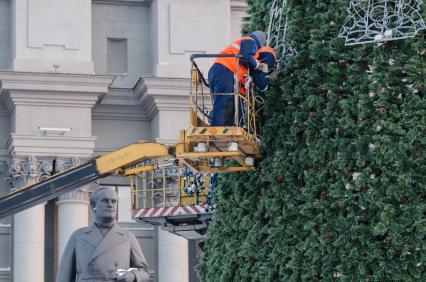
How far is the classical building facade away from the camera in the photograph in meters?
41.6

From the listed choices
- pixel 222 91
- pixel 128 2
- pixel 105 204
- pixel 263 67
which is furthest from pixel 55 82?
pixel 105 204

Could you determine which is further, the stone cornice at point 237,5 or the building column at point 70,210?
the stone cornice at point 237,5

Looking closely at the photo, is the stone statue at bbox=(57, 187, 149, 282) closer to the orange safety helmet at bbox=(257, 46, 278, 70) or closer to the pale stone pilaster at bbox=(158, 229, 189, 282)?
the orange safety helmet at bbox=(257, 46, 278, 70)

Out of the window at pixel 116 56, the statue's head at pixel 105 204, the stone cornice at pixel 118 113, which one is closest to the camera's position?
the statue's head at pixel 105 204

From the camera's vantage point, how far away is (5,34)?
43656 millimetres

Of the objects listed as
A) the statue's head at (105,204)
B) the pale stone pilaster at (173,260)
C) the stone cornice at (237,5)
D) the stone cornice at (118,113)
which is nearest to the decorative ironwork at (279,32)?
the statue's head at (105,204)

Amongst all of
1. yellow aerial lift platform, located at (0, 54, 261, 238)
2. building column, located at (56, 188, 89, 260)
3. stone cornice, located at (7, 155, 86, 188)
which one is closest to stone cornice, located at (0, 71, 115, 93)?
stone cornice, located at (7, 155, 86, 188)

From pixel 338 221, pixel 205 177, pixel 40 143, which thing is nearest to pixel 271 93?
pixel 338 221

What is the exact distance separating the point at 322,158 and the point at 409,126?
1157 mm

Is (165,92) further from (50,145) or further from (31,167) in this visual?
(31,167)

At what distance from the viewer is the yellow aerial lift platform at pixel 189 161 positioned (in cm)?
1720

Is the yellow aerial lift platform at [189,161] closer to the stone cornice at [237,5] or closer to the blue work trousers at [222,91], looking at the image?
the blue work trousers at [222,91]

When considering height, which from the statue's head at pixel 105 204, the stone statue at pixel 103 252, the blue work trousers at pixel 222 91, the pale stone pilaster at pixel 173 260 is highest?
the blue work trousers at pixel 222 91

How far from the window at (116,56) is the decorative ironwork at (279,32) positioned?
28.1 metres
